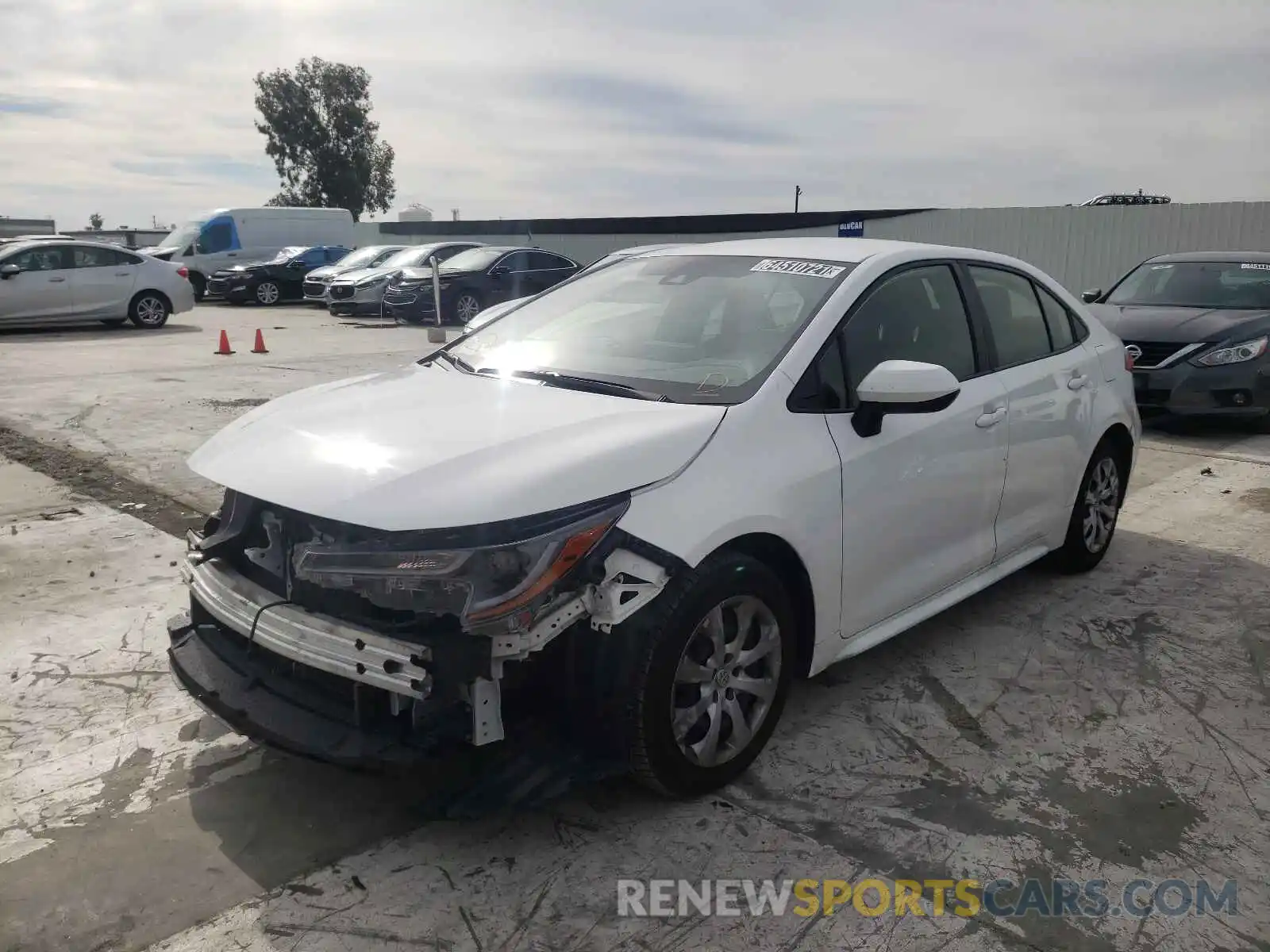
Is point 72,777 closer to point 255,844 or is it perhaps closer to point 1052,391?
point 255,844

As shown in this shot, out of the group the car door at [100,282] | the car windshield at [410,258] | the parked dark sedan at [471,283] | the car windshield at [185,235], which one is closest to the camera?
the car door at [100,282]

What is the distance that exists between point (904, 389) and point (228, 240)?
26.2 meters

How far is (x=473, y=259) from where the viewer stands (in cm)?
Answer: 1995

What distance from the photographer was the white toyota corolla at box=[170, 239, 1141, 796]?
2600 mm

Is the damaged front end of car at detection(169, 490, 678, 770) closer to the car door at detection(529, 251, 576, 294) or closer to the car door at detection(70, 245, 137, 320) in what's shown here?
the car door at detection(70, 245, 137, 320)

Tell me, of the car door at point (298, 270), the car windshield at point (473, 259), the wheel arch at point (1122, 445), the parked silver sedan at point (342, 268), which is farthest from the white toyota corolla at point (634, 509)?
the car door at point (298, 270)

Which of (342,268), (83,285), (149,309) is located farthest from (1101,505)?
(342,268)

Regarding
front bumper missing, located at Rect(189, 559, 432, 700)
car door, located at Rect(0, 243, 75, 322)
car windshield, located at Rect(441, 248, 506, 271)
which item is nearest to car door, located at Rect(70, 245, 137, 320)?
car door, located at Rect(0, 243, 75, 322)

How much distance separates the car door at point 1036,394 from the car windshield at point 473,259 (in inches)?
625

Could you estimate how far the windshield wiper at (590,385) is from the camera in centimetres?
328

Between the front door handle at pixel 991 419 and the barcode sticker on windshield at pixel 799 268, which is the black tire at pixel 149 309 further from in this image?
the front door handle at pixel 991 419

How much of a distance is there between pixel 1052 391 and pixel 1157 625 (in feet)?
3.81

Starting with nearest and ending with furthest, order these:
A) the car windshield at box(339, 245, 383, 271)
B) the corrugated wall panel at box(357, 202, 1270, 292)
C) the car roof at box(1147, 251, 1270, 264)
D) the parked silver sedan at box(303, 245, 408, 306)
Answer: the car roof at box(1147, 251, 1270, 264) → the corrugated wall panel at box(357, 202, 1270, 292) → the parked silver sedan at box(303, 245, 408, 306) → the car windshield at box(339, 245, 383, 271)

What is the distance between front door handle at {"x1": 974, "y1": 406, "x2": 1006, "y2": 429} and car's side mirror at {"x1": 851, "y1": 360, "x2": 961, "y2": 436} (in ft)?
2.13
